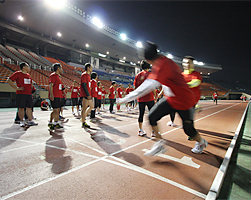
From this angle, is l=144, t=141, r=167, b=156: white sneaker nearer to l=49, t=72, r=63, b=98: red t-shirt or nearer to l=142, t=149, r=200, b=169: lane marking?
l=142, t=149, r=200, b=169: lane marking

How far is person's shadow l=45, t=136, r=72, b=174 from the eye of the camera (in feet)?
7.42

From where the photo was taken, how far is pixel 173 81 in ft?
7.52

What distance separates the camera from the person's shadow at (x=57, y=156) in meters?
2.26

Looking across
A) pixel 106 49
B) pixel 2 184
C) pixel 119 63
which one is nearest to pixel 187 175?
pixel 2 184

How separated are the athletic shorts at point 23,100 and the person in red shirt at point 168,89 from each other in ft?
14.8

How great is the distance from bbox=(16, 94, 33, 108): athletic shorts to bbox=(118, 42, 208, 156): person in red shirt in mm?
4514

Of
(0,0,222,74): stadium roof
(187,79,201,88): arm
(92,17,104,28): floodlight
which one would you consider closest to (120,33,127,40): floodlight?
(0,0,222,74): stadium roof

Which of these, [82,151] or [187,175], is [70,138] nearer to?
[82,151]

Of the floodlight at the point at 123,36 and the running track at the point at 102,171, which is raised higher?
the floodlight at the point at 123,36

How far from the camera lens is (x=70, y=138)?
3904 millimetres

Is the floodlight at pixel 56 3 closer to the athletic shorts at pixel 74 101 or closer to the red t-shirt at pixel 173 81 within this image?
the athletic shorts at pixel 74 101

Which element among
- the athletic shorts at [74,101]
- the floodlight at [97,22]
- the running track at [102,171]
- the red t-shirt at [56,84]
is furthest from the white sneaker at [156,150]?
the floodlight at [97,22]

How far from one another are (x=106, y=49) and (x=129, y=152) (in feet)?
119

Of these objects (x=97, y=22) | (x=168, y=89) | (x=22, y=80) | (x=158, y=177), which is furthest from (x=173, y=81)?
(x=97, y=22)
